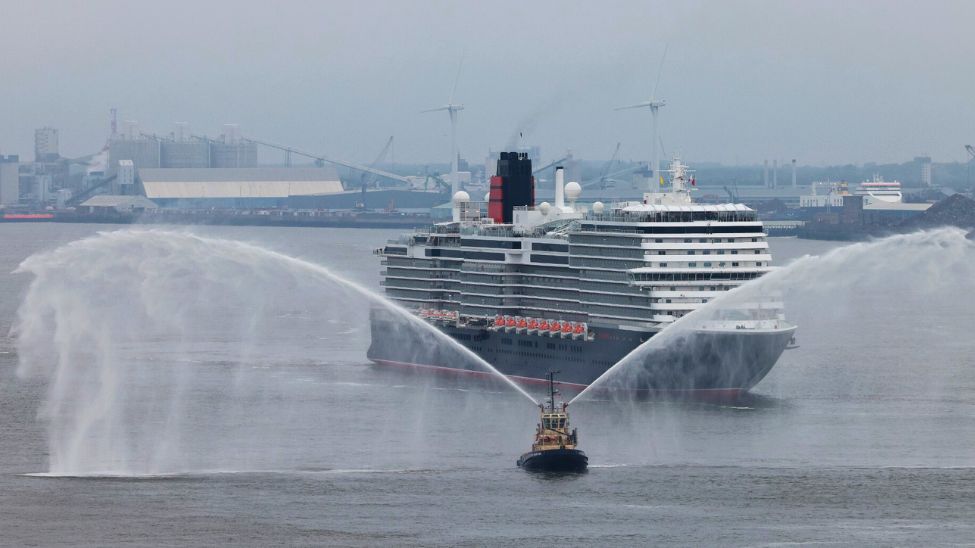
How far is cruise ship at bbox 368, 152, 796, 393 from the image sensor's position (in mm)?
87875

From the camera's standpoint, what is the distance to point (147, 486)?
63.2 meters

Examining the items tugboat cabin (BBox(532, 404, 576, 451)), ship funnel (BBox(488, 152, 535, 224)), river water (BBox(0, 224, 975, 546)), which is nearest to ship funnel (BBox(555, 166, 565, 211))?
ship funnel (BBox(488, 152, 535, 224))

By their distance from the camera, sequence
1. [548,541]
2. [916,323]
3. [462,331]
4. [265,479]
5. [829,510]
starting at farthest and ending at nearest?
[916,323], [462,331], [265,479], [829,510], [548,541]

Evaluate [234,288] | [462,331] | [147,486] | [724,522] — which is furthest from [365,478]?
[234,288]

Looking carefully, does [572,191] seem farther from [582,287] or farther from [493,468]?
[493,468]

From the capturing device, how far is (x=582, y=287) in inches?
3713

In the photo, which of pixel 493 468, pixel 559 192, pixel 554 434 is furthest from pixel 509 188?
pixel 554 434

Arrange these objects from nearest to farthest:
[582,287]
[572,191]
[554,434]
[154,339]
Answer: [554,434]
[582,287]
[572,191]
[154,339]

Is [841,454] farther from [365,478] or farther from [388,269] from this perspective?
[388,269]

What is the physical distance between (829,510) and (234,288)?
417ft

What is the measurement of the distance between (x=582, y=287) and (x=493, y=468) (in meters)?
28.7

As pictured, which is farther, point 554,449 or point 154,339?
point 154,339

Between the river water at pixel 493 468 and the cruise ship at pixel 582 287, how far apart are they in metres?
3.11

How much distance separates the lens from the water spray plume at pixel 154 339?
70.4 m
